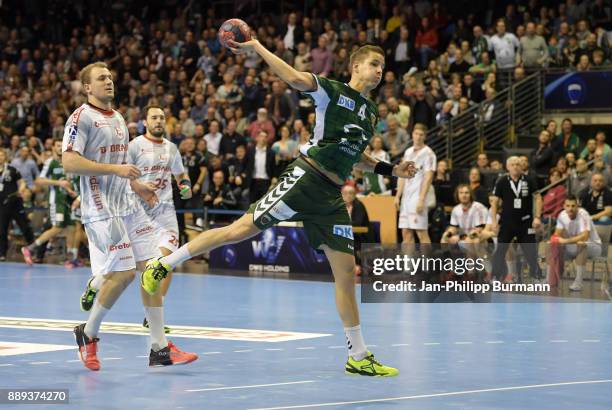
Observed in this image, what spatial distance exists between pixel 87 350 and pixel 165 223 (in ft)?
10.8

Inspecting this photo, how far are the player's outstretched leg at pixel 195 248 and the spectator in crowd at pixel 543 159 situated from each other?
13.5 metres

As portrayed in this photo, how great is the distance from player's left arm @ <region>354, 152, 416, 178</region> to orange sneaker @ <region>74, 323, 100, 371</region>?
8.20ft

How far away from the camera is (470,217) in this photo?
1833cm

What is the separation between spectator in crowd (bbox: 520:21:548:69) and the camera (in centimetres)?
2352

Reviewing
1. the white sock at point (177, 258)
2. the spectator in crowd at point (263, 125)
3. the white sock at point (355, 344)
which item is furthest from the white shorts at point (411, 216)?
the white sock at point (177, 258)

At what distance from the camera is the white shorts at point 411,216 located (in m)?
18.2

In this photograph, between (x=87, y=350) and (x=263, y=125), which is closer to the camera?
(x=87, y=350)

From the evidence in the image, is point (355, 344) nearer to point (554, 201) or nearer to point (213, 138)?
point (554, 201)

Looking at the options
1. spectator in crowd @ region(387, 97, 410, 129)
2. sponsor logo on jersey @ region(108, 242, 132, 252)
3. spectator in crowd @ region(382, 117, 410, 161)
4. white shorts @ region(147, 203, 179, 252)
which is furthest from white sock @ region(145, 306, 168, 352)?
spectator in crowd @ region(387, 97, 410, 129)

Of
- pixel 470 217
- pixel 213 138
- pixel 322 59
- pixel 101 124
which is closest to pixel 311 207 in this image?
pixel 101 124

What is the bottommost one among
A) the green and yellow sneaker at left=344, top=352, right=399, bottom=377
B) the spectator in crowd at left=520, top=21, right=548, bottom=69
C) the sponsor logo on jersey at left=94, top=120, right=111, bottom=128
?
the green and yellow sneaker at left=344, top=352, right=399, bottom=377

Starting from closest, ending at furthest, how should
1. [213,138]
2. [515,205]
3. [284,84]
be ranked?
[515,205]
[213,138]
[284,84]

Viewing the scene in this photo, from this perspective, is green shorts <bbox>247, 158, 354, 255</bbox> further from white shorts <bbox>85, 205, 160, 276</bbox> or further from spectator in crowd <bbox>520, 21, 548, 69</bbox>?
spectator in crowd <bbox>520, 21, 548, 69</bbox>

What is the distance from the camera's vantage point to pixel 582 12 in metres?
24.5
